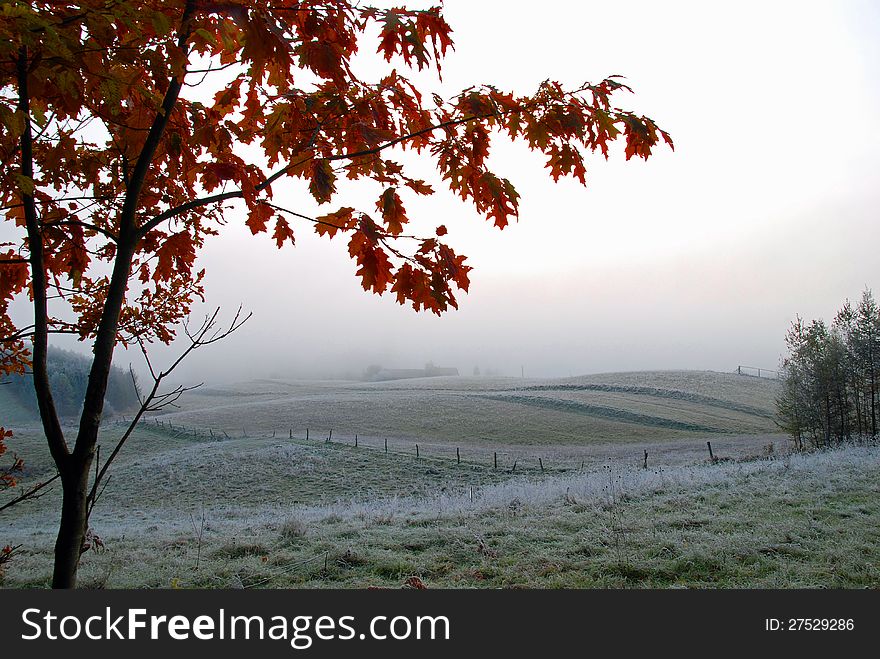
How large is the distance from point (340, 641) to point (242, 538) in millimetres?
5836

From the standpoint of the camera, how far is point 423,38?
2.79m

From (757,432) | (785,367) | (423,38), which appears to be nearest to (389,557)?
(423,38)

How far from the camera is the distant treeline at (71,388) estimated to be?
214 ft

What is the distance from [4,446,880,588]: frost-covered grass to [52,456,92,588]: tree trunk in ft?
12.0

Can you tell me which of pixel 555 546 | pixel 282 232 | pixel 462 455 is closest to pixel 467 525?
pixel 555 546

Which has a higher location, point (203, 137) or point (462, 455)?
point (203, 137)

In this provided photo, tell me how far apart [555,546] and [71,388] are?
77.3m

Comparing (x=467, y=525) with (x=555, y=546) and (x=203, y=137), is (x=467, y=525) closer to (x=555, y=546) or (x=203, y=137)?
(x=555, y=546)

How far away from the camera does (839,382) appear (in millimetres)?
33469

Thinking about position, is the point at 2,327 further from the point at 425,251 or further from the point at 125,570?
the point at 125,570

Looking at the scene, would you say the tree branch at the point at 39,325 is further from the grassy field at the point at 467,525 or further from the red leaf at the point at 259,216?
the grassy field at the point at 467,525

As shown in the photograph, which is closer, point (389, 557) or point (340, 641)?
Answer: point (340, 641)

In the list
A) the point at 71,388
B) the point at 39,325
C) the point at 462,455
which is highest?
the point at 39,325

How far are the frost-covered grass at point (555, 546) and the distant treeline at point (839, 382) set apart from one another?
28860mm
